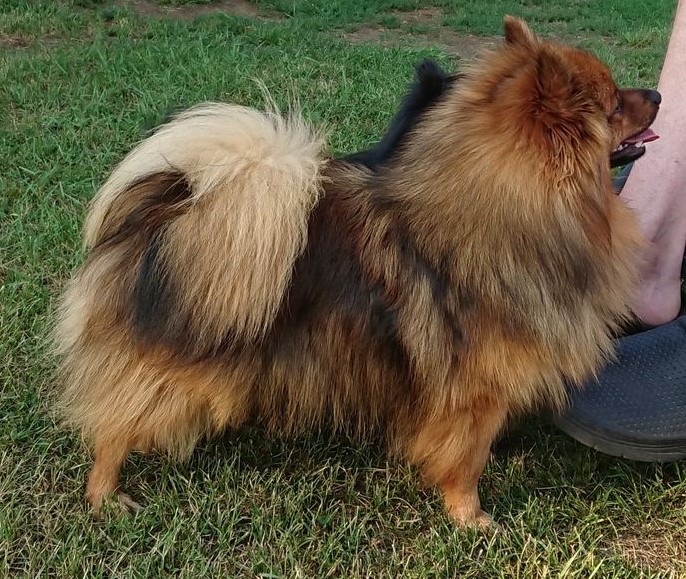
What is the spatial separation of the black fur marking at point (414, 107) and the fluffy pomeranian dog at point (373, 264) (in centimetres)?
4

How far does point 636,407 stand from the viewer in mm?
2311

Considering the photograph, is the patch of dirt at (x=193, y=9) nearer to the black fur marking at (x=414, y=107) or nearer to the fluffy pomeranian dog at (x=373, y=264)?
the black fur marking at (x=414, y=107)

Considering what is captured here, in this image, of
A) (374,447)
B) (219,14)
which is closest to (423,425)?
(374,447)

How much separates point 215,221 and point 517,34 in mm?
930

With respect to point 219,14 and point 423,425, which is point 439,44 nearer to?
point 219,14

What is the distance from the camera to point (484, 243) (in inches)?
74.4

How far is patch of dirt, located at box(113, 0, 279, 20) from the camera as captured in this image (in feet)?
22.5

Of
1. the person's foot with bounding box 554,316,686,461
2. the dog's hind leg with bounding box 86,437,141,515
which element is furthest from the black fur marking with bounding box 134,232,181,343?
the person's foot with bounding box 554,316,686,461

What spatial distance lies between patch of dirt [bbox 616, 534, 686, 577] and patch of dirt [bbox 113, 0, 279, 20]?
6015 mm

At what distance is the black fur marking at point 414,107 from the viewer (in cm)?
211

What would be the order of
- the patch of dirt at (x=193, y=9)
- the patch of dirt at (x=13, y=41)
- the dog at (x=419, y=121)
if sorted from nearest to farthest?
1. the dog at (x=419, y=121)
2. the patch of dirt at (x=13, y=41)
3. the patch of dirt at (x=193, y=9)

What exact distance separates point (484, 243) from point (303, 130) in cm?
62

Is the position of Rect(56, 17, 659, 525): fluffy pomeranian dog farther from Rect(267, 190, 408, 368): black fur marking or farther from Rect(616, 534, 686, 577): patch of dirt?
Rect(616, 534, 686, 577): patch of dirt

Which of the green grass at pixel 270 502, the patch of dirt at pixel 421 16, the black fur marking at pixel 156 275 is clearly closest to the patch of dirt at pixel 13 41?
the green grass at pixel 270 502
